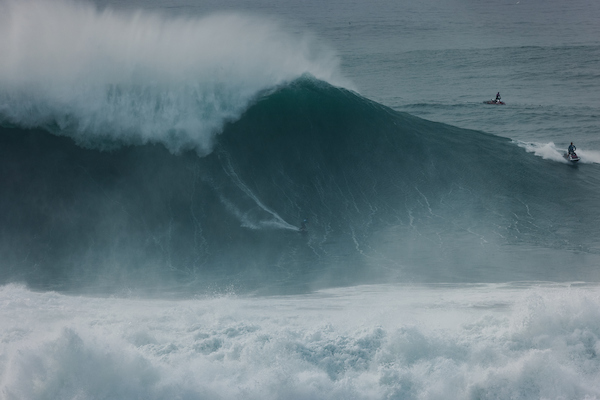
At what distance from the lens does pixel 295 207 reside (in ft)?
46.7

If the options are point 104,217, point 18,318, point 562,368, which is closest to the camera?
point 562,368

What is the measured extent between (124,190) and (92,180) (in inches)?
33.6

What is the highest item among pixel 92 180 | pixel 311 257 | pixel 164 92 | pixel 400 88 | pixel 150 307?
pixel 400 88

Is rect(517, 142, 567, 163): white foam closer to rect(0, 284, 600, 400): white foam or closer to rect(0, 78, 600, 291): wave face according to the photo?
rect(0, 78, 600, 291): wave face

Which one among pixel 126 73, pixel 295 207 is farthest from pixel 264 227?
pixel 126 73

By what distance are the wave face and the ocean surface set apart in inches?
2.3

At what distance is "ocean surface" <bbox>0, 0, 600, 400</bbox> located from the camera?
8.20 meters

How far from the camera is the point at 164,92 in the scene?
1579cm

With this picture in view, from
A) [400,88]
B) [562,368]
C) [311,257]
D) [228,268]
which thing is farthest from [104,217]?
[400,88]

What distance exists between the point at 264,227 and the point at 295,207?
1271 mm

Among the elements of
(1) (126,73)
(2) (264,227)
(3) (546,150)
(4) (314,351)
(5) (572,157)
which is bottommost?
(4) (314,351)

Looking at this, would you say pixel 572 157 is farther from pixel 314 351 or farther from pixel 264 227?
pixel 314 351

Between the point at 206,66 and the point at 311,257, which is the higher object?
the point at 206,66

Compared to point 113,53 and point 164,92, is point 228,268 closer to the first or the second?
point 164,92
